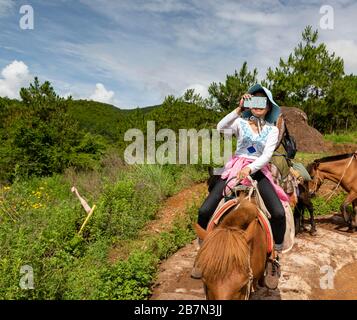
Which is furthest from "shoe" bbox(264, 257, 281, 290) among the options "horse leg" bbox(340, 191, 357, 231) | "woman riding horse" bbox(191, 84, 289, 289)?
"horse leg" bbox(340, 191, 357, 231)

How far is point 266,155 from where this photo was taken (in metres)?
3.85

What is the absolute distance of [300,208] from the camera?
25.7 feet

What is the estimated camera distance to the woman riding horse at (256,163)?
3.78m

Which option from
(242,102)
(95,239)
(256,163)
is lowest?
(95,239)

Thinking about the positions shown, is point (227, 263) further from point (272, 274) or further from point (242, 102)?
point (242, 102)

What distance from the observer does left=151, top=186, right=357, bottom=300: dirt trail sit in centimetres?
487

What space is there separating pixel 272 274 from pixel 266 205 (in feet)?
2.51

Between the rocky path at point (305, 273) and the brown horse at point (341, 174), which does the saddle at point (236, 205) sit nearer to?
the rocky path at point (305, 273)

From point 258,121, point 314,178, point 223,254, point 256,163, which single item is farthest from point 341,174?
point 223,254

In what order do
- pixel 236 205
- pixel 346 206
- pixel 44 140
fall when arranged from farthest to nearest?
pixel 44 140, pixel 346 206, pixel 236 205

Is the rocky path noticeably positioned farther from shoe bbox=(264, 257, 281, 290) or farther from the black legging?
the black legging

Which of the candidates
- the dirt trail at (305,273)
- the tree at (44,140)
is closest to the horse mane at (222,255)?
the dirt trail at (305,273)

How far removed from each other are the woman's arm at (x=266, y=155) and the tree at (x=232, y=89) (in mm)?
17294
